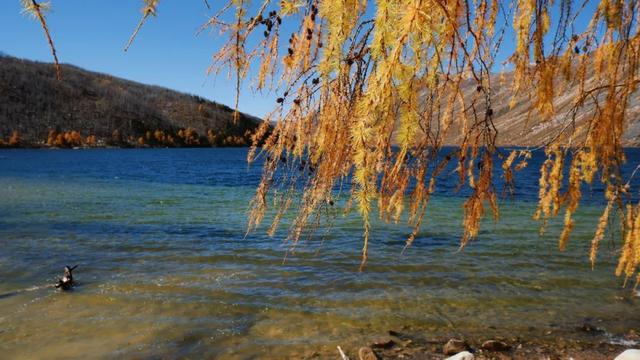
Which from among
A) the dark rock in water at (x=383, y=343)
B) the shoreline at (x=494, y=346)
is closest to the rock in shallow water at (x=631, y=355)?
the shoreline at (x=494, y=346)

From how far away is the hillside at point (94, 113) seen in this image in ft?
375

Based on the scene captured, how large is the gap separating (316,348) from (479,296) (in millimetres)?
3385

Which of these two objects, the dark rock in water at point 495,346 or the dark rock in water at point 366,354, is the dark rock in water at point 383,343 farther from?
the dark rock in water at point 495,346

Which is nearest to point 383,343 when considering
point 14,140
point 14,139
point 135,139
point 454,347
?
point 454,347

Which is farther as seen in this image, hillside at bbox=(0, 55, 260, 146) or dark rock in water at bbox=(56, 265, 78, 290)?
hillside at bbox=(0, 55, 260, 146)

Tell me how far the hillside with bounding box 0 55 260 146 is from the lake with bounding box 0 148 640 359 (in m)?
99.1

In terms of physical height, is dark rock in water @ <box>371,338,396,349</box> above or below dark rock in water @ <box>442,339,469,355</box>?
below

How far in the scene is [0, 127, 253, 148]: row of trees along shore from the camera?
347 feet

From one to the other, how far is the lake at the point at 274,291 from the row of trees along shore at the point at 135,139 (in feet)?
211

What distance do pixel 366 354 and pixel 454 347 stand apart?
112 cm

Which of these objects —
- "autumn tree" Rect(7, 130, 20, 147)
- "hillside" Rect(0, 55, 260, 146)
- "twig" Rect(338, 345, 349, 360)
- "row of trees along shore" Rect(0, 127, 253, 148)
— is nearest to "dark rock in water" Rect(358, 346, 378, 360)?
"twig" Rect(338, 345, 349, 360)

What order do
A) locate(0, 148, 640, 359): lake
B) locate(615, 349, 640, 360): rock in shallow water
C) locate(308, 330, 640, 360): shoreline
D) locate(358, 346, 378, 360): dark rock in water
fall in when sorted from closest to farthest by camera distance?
locate(615, 349, 640, 360): rock in shallow water < locate(358, 346, 378, 360): dark rock in water < locate(308, 330, 640, 360): shoreline < locate(0, 148, 640, 359): lake

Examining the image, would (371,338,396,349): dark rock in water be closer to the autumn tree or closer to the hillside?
the hillside

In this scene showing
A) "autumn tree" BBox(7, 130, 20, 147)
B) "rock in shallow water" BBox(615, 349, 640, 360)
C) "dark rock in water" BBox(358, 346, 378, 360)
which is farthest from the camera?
"autumn tree" BBox(7, 130, 20, 147)
